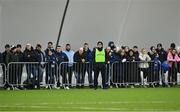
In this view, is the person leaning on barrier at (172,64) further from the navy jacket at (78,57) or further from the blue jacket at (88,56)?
the navy jacket at (78,57)

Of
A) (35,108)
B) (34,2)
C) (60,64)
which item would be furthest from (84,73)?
(35,108)

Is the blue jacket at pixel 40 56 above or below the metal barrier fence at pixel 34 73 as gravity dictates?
above

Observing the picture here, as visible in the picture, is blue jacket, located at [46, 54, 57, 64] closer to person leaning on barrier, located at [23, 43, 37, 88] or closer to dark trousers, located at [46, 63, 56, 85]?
dark trousers, located at [46, 63, 56, 85]

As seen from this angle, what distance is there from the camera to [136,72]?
88.2 ft

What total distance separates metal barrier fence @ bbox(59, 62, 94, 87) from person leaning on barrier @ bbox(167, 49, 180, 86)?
3.58 metres

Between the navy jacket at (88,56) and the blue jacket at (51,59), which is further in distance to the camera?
the navy jacket at (88,56)

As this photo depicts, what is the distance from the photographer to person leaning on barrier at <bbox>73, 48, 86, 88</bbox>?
86.5 feet

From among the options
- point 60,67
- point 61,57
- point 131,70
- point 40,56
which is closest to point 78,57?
point 61,57

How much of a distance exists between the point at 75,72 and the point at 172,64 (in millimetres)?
4378

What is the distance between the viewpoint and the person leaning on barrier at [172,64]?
90.7 feet

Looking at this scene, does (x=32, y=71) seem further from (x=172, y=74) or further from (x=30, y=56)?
(x=172, y=74)

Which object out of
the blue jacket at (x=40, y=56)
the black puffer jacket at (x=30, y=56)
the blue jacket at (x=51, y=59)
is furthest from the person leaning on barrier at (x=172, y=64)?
the black puffer jacket at (x=30, y=56)

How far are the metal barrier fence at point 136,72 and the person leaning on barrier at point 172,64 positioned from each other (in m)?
0.57

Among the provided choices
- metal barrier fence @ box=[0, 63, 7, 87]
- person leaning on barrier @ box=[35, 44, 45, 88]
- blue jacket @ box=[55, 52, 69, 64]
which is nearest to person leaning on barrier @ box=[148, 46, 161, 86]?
blue jacket @ box=[55, 52, 69, 64]
